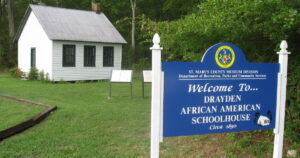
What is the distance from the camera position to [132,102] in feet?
32.9

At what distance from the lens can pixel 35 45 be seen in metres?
18.3

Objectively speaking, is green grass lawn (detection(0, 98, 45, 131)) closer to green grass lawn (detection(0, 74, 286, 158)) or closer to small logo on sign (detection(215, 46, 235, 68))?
green grass lawn (detection(0, 74, 286, 158))

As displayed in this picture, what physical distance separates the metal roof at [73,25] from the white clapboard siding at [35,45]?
1.38ft

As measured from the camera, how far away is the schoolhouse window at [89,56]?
1833 cm

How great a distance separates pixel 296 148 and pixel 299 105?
0.67 meters

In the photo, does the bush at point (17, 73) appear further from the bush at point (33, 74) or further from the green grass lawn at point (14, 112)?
the green grass lawn at point (14, 112)

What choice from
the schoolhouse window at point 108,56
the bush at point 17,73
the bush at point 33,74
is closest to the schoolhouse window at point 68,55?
the bush at point 33,74

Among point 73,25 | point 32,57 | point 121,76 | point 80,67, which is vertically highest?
point 73,25

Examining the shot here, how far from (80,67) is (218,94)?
1557 cm

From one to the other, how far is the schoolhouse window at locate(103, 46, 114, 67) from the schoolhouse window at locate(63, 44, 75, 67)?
6.86ft

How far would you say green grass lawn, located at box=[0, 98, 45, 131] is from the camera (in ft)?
21.7

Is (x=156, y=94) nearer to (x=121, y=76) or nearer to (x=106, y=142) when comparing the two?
(x=106, y=142)

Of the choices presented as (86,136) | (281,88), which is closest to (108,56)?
(86,136)

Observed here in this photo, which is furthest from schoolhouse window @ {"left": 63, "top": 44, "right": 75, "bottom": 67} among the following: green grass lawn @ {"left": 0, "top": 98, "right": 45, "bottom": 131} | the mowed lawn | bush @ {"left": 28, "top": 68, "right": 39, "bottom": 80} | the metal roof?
the mowed lawn
